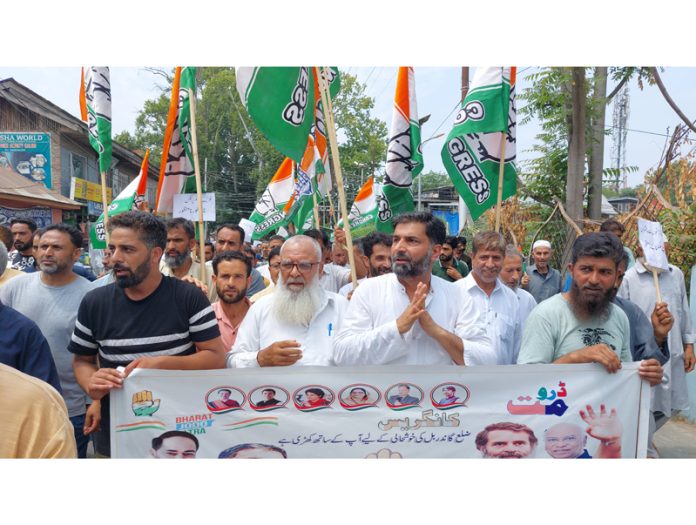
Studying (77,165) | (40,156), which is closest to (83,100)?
(40,156)

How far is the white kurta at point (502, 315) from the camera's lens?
13.9 feet

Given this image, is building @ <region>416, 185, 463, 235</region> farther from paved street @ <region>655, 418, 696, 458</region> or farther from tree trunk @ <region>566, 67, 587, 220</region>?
paved street @ <region>655, 418, 696, 458</region>

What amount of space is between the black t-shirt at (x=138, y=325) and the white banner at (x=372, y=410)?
0.60 feet

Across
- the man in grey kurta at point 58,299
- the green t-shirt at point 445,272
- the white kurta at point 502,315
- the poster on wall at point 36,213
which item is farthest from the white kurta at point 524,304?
the poster on wall at point 36,213

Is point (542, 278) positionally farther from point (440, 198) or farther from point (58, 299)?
point (440, 198)

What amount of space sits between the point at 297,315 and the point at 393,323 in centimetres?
70

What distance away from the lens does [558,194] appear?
11.3 m

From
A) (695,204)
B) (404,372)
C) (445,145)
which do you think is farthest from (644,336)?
(695,204)

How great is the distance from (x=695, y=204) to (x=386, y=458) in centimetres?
573

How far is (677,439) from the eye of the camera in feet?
18.4

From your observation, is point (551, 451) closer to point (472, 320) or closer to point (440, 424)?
point (440, 424)

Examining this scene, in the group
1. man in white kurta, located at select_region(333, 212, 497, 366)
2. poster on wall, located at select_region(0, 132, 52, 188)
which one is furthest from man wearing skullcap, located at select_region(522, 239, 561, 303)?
poster on wall, located at select_region(0, 132, 52, 188)

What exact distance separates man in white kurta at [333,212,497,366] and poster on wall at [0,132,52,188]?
852 inches

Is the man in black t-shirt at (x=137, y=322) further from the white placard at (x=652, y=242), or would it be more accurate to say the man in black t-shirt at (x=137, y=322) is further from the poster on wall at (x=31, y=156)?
the poster on wall at (x=31, y=156)
